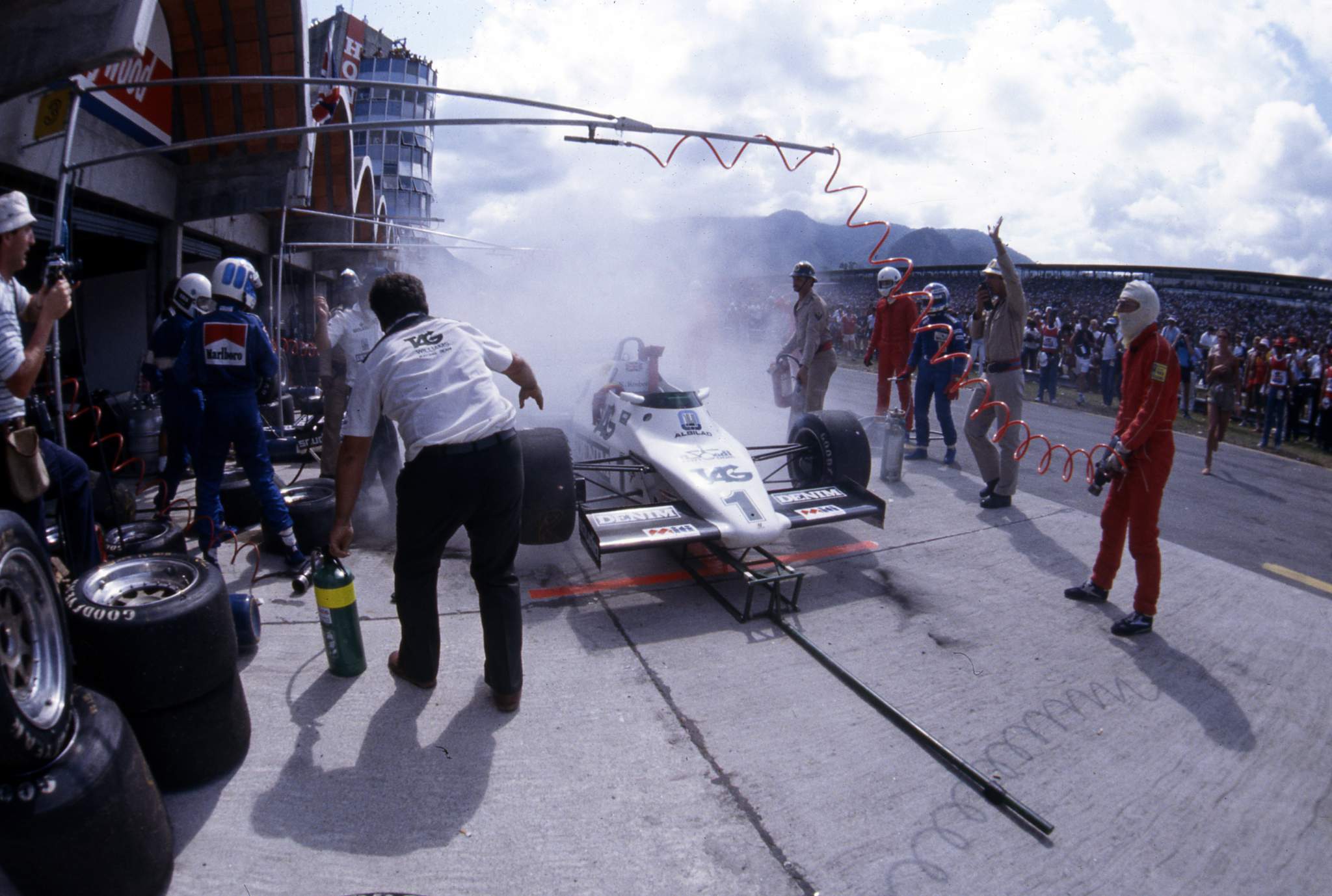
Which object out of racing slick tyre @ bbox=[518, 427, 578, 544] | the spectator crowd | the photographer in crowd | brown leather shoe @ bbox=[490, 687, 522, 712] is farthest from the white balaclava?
the photographer in crowd

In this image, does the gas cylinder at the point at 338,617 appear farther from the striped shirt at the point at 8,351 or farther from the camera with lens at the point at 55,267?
the camera with lens at the point at 55,267

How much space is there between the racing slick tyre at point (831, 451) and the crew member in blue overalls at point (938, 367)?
7.75 ft

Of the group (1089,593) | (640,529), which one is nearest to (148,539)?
(640,529)

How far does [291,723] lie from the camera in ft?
10.1

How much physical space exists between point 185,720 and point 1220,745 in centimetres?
410

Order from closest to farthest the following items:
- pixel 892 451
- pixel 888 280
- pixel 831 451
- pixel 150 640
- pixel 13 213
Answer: pixel 150 640
pixel 13 213
pixel 831 451
pixel 892 451
pixel 888 280

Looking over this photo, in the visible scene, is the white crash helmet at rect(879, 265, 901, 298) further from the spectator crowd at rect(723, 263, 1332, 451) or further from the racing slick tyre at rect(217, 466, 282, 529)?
the racing slick tyre at rect(217, 466, 282, 529)

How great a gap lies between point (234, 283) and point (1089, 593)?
5.43m

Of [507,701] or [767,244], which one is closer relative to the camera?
[507,701]

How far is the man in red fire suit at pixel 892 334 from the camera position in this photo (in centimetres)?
834

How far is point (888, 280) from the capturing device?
8.31 meters

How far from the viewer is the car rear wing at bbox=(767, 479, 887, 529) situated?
15.7ft

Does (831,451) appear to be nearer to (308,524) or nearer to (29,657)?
(308,524)

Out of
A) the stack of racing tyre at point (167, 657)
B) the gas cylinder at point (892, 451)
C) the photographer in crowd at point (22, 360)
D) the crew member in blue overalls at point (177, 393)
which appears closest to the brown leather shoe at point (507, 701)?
the stack of racing tyre at point (167, 657)
